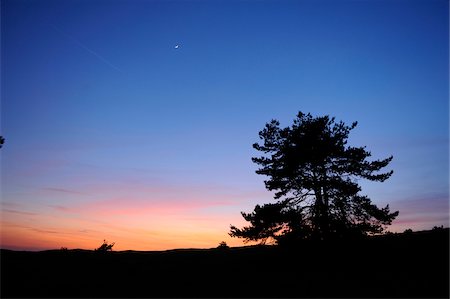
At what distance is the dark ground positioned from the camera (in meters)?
12.5

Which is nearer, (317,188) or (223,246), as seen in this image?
(317,188)

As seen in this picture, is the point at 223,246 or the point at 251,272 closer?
the point at 251,272

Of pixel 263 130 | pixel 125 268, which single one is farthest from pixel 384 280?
pixel 125 268

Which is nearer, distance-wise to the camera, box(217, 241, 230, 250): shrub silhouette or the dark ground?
the dark ground

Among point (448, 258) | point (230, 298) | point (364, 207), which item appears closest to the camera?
point (230, 298)

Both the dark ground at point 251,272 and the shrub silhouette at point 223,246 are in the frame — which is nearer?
the dark ground at point 251,272

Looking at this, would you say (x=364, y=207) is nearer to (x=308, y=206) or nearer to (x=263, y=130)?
(x=308, y=206)

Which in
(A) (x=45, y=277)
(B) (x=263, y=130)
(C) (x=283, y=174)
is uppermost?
(B) (x=263, y=130)

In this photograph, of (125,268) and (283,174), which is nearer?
(125,268)

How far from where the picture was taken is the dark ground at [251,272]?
41.0ft

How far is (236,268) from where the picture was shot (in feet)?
60.1

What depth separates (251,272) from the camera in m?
17.0

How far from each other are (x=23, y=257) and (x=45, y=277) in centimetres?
566

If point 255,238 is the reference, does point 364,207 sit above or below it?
above
